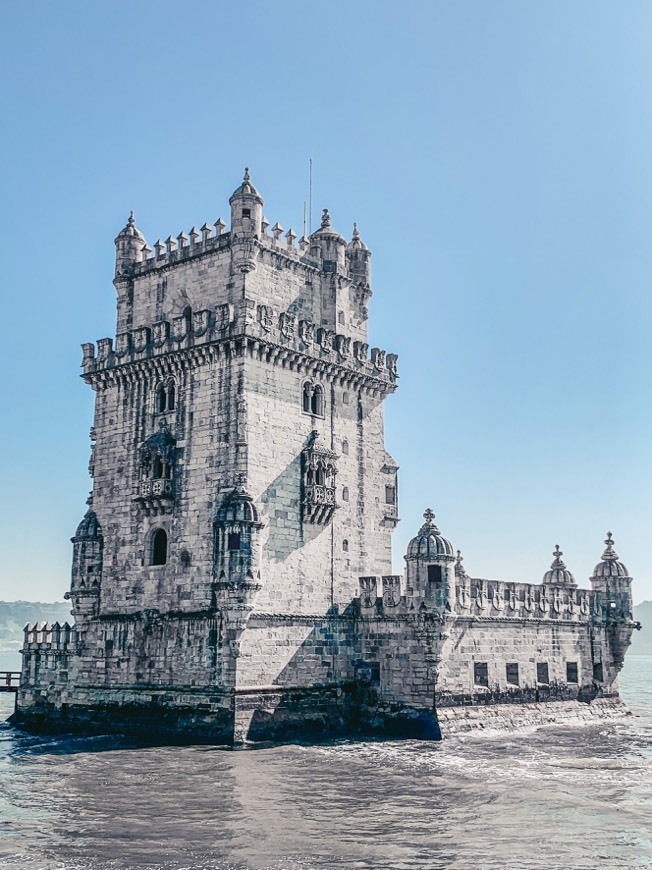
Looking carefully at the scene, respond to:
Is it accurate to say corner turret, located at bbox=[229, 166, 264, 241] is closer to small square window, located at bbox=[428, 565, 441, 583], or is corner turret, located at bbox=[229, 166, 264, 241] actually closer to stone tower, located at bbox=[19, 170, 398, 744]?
stone tower, located at bbox=[19, 170, 398, 744]

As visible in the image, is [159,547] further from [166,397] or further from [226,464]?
[166,397]

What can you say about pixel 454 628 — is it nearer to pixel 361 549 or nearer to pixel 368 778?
pixel 361 549

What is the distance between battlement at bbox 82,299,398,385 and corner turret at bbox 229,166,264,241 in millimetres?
3335

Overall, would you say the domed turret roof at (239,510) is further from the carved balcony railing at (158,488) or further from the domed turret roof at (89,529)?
the domed turret roof at (89,529)

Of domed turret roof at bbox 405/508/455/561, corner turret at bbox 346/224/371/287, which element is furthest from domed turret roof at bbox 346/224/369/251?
domed turret roof at bbox 405/508/455/561

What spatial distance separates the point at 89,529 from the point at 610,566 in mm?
29800

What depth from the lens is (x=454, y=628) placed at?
43.6 meters

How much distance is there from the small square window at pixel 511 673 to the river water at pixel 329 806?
6.02 meters

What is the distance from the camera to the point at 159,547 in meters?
42.9

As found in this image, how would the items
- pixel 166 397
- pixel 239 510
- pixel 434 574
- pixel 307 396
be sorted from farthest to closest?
pixel 307 396 < pixel 166 397 < pixel 434 574 < pixel 239 510

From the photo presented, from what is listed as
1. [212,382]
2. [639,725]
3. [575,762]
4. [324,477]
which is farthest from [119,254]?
[639,725]

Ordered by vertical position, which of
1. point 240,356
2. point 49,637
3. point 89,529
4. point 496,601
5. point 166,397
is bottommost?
point 49,637

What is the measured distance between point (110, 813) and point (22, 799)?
12.1ft

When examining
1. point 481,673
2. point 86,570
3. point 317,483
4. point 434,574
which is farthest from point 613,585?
point 86,570
